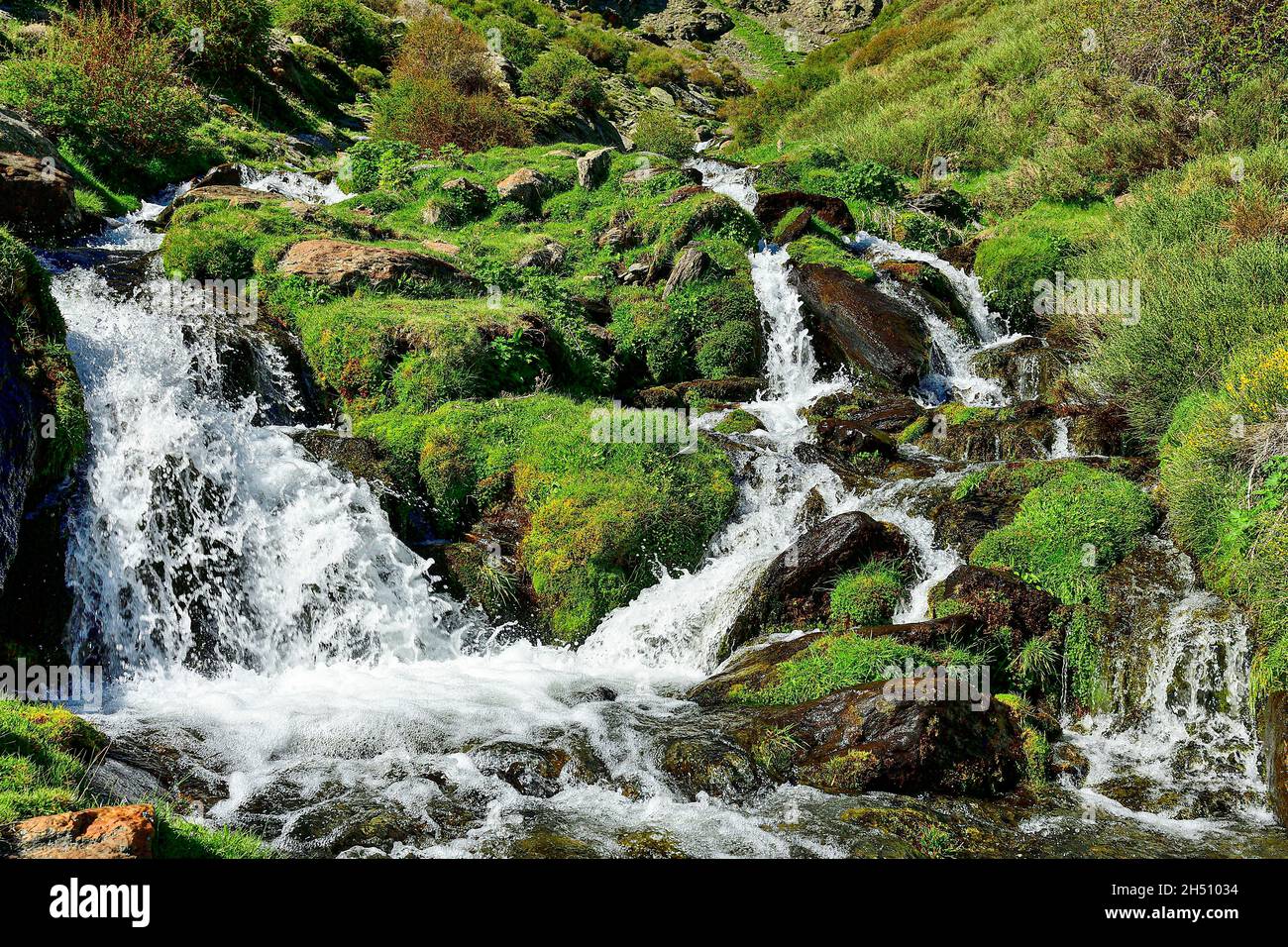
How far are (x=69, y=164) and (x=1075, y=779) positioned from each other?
74.8 ft

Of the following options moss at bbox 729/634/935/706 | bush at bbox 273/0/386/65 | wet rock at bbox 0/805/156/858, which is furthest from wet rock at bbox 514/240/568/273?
bush at bbox 273/0/386/65

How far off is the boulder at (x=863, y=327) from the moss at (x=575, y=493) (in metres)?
6.25

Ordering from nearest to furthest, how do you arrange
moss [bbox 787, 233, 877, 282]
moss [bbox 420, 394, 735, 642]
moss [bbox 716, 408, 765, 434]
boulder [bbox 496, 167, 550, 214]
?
moss [bbox 420, 394, 735, 642] < moss [bbox 716, 408, 765, 434] < moss [bbox 787, 233, 877, 282] < boulder [bbox 496, 167, 550, 214]

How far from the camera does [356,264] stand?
55.2 ft

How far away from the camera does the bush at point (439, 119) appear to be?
28453 mm

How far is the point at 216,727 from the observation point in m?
7.99

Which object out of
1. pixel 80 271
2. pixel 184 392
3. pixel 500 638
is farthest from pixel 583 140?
pixel 500 638

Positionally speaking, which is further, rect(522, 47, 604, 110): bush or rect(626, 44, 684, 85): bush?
rect(626, 44, 684, 85): bush

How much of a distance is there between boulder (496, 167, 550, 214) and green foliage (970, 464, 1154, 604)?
17271mm

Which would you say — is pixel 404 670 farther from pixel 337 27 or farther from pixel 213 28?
pixel 337 27


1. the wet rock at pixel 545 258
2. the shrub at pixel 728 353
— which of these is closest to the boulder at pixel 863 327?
the shrub at pixel 728 353

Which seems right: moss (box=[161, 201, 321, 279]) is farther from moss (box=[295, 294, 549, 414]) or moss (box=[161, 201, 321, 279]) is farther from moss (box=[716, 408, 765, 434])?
moss (box=[716, 408, 765, 434])

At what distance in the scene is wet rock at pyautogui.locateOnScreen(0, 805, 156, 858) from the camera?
383 centimetres

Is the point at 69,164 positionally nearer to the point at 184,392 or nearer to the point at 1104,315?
the point at 184,392
